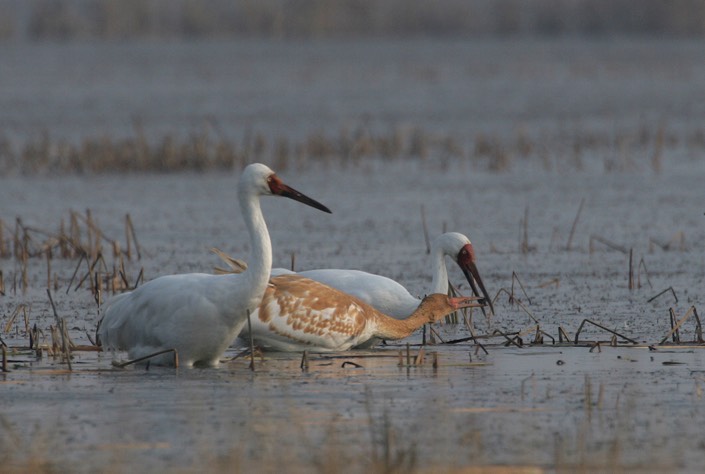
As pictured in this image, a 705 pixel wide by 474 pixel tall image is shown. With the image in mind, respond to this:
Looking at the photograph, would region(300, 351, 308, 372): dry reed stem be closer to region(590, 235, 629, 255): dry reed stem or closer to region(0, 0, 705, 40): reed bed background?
region(590, 235, 629, 255): dry reed stem

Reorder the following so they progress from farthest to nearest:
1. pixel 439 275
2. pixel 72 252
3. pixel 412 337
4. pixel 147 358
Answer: pixel 72 252, pixel 439 275, pixel 412 337, pixel 147 358

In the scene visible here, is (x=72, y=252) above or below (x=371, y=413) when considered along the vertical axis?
above

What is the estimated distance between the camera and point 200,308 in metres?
8.22

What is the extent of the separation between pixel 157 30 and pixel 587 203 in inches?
1720

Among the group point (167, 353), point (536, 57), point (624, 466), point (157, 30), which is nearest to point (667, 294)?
point (167, 353)

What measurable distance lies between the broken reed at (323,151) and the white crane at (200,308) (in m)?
11.5

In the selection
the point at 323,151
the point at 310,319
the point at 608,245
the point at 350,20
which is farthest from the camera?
the point at 350,20

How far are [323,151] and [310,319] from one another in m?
12.5

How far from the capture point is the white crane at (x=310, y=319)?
8.89 m

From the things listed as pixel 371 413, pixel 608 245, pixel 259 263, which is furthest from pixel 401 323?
pixel 608 245

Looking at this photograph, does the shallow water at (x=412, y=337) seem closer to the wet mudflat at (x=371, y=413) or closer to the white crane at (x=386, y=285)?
the wet mudflat at (x=371, y=413)

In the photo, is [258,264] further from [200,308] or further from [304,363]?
[304,363]

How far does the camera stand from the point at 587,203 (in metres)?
16.6

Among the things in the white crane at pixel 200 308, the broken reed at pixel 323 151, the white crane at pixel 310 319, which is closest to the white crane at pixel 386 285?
the white crane at pixel 310 319
